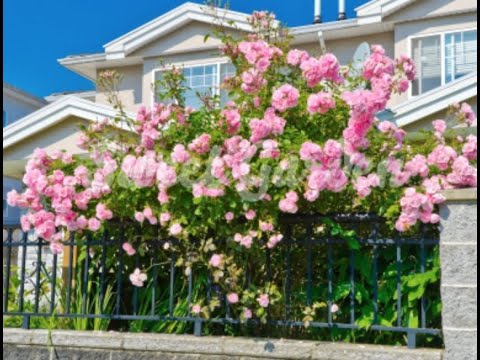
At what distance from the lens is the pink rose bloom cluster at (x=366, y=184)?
172 inches

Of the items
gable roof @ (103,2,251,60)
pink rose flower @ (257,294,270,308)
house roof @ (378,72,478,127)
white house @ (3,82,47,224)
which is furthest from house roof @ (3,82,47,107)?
pink rose flower @ (257,294,270,308)

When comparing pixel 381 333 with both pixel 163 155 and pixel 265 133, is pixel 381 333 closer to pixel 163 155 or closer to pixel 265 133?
pixel 265 133

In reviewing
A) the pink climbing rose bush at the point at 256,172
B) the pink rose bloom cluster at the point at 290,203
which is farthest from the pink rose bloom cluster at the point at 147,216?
the pink rose bloom cluster at the point at 290,203

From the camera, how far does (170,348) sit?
15.0 ft

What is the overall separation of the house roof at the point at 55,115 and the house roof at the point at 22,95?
11210 mm

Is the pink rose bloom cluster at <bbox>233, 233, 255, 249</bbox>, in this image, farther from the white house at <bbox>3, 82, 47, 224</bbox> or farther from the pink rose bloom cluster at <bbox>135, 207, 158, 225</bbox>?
the white house at <bbox>3, 82, 47, 224</bbox>

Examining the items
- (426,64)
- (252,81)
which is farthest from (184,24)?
(252,81)

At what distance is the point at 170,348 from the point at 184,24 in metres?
11.0

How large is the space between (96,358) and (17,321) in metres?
1.38

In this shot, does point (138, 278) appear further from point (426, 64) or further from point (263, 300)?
point (426, 64)

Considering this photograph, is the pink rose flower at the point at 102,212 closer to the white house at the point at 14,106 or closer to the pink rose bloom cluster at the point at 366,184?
the pink rose bloom cluster at the point at 366,184

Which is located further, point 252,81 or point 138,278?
point 252,81

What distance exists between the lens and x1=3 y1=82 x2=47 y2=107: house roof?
2294 cm

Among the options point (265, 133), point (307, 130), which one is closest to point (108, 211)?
point (265, 133)
